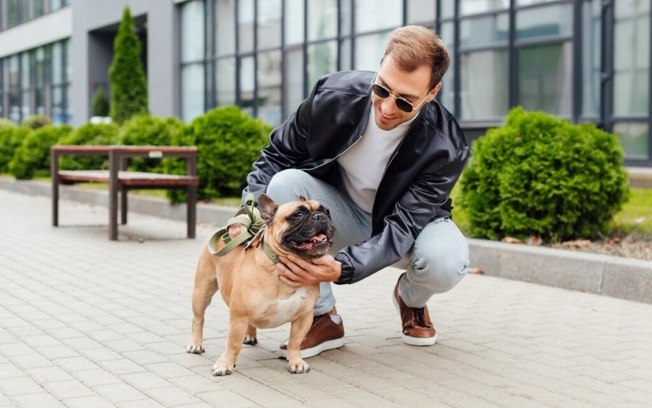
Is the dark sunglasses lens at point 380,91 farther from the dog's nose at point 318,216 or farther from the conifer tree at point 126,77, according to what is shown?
the conifer tree at point 126,77

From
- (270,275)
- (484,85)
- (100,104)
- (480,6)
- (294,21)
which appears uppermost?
(294,21)

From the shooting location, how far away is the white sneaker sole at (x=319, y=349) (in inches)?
187

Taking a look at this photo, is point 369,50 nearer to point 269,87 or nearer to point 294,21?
point 294,21

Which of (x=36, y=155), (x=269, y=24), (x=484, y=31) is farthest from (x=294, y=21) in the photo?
(x=36, y=155)

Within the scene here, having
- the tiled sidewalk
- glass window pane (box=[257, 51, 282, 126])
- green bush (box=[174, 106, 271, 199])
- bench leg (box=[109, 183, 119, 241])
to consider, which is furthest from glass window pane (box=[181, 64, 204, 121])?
the tiled sidewalk

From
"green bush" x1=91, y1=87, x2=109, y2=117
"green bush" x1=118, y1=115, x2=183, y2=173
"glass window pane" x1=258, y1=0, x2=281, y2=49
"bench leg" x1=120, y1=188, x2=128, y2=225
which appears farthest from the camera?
"green bush" x1=91, y1=87, x2=109, y2=117

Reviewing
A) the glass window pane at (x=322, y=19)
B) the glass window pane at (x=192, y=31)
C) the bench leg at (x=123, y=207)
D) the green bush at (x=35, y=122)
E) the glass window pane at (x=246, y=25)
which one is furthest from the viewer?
the green bush at (x=35, y=122)

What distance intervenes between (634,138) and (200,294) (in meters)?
11.3

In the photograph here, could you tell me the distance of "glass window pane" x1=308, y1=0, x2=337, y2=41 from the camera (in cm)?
2005

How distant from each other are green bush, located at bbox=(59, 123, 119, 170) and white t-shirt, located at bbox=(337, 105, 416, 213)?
12371 millimetres

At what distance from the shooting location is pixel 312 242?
3965 mm

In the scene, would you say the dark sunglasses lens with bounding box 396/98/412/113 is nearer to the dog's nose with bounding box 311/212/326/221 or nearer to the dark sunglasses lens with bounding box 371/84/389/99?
the dark sunglasses lens with bounding box 371/84/389/99

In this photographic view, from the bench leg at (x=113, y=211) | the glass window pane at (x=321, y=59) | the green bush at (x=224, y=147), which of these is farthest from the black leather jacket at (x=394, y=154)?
the glass window pane at (x=321, y=59)

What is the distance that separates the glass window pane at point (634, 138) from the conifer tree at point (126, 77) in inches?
573
